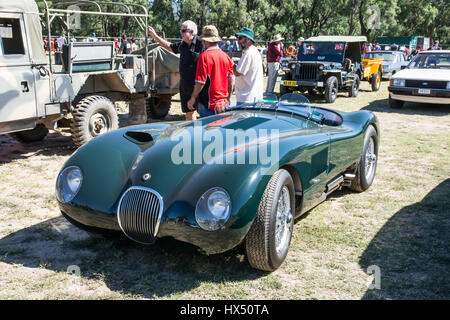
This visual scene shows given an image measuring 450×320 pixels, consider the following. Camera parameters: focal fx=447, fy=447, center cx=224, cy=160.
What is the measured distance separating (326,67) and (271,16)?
30.4m

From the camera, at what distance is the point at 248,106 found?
14.8 feet

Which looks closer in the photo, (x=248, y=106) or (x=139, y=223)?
(x=139, y=223)

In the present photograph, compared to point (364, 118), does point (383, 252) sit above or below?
below

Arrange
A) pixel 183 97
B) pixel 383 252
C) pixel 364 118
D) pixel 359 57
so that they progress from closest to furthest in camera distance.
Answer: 1. pixel 383 252
2. pixel 364 118
3. pixel 183 97
4. pixel 359 57

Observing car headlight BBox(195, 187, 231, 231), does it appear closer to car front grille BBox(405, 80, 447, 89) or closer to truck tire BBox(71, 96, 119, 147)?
truck tire BBox(71, 96, 119, 147)

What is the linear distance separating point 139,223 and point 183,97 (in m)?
3.78

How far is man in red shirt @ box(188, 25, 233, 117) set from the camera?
5383 mm

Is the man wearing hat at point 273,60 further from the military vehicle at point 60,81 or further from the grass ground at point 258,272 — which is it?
the grass ground at point 258,272

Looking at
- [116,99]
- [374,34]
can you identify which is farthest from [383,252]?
[374,34]

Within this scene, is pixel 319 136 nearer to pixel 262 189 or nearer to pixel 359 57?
pixel 262 189

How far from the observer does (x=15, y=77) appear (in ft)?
19.2

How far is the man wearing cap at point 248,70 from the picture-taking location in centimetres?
569

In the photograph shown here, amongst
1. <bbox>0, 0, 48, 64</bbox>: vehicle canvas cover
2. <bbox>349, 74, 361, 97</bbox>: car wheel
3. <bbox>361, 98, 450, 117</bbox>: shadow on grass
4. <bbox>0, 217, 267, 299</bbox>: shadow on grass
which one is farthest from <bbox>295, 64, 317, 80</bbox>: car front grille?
<bbox>0, 217, 267, 299</bbox>: shadow on grass
